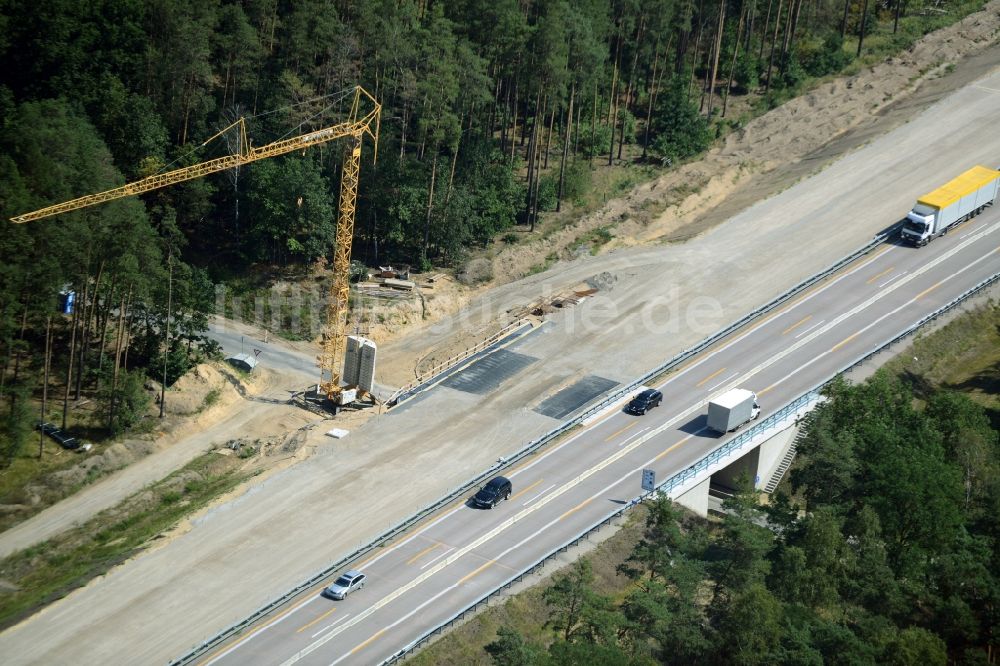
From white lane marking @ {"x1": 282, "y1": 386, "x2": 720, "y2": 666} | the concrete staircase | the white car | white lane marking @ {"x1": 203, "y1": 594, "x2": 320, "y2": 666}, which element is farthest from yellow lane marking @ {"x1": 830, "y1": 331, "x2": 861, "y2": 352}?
white lane marking @ {"x1": 203, "y1": 594, "x2": 320, "y2": 666}

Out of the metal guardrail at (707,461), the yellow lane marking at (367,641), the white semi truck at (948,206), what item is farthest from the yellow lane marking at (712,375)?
the yellow lane marking at (367,641)

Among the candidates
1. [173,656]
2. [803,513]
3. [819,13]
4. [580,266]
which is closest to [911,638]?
[803,513]

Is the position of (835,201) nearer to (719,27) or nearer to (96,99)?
(719,27)

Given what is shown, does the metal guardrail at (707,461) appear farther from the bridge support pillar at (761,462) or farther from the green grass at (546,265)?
the green grass at (546,265)

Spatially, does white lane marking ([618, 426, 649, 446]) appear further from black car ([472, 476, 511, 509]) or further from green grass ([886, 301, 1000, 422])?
green grass ([886, 301, 1000, 422])

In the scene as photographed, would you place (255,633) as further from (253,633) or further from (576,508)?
(576,508)

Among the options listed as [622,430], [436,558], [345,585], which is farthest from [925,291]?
[345,585]
